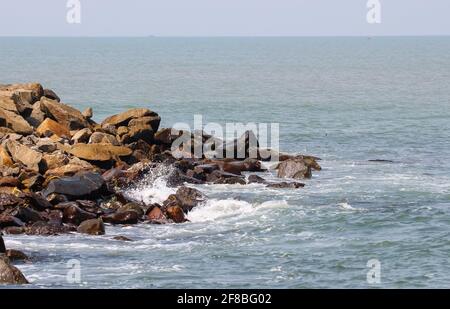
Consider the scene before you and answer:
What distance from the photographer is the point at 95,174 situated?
40062 millimetres

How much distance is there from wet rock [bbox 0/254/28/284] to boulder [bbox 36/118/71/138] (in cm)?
2005

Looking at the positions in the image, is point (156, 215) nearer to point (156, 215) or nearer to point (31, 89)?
point (156, 215)

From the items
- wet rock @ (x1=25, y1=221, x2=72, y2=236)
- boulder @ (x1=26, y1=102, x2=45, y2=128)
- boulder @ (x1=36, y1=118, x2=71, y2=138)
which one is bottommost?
wet rock @ (x1=25, y1=221, x2=72, y2=236)

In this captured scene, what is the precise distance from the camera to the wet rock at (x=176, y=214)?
124 ft

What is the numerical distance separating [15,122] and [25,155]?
614 cm

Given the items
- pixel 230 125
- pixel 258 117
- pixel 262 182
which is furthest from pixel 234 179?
pixel 258 117

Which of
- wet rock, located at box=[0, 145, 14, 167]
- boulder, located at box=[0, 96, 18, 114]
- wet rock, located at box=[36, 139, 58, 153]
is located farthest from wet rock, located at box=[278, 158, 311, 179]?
wet rock, located at box=[0, 145, 14, 167]

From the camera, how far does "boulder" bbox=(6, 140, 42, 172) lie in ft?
135

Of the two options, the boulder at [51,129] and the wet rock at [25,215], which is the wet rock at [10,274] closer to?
the wet rock at [25,215]

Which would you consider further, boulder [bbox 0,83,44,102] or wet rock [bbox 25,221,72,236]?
boulder [bbox 0,83,44,102]

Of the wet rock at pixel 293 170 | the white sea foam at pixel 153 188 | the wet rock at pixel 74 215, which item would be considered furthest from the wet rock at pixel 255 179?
the wet rock at pixel 74 215

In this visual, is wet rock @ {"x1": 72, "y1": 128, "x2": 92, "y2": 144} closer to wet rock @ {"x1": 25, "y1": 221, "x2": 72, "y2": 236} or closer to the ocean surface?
the ocean surface

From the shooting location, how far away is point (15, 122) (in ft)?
155

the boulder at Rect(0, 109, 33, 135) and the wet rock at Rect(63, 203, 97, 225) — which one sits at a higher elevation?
the boulder at Rect(0, 109, 33, 135)
